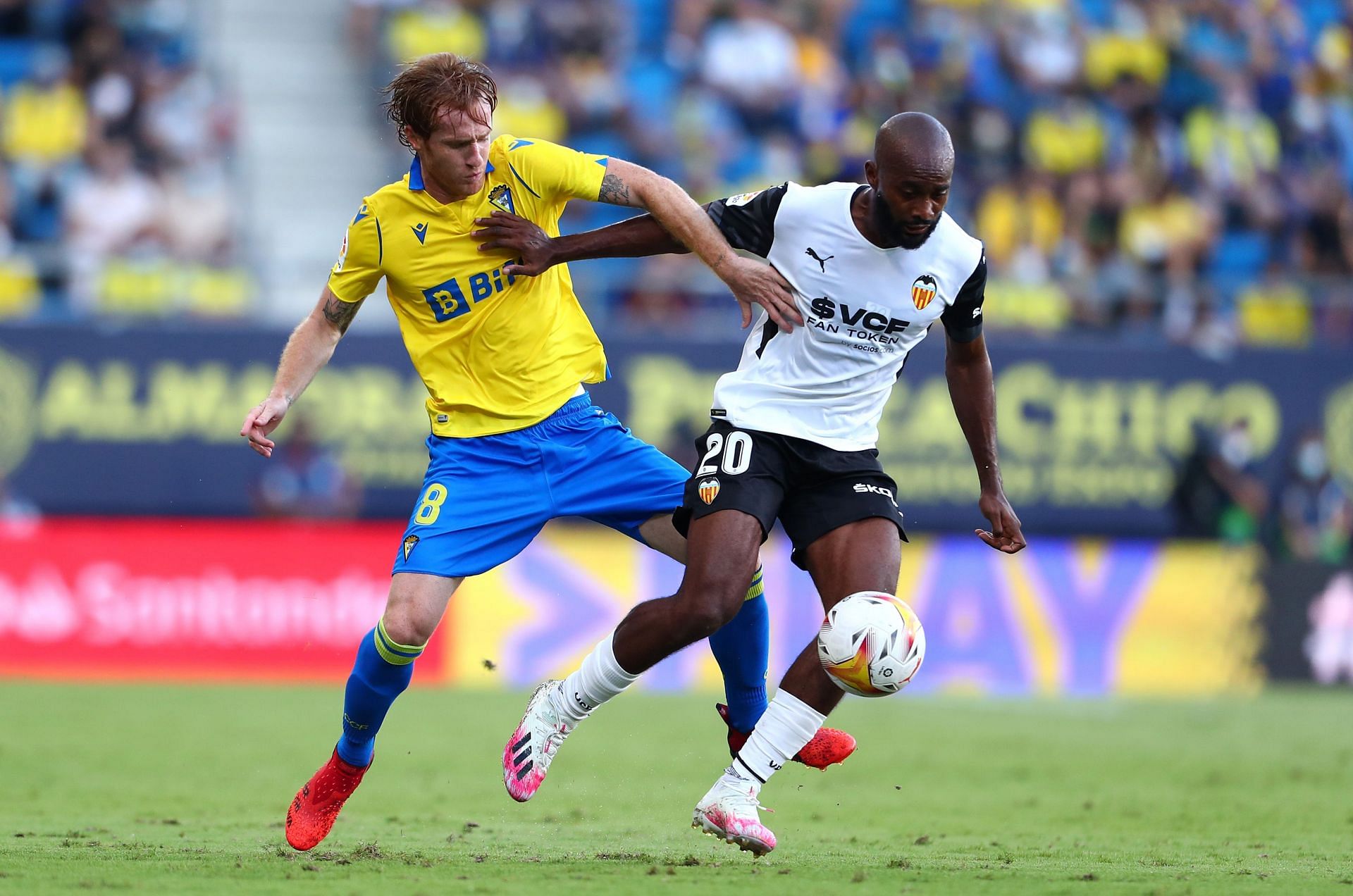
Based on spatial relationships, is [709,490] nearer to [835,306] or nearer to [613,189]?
[835,306]

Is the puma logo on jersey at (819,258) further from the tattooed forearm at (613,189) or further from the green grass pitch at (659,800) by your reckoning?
the green grass pitch at (659,800)

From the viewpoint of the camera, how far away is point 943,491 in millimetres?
17625

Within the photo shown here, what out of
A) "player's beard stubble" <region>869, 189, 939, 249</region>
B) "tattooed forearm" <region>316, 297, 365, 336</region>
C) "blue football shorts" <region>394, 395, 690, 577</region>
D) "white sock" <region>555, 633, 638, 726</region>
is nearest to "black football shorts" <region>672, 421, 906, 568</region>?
"blue football shorts" <region>394, 395, 690, 577</region>

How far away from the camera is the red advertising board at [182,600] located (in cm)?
1441

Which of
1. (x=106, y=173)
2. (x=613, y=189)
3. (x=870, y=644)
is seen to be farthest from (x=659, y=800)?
(x=106, y=173)

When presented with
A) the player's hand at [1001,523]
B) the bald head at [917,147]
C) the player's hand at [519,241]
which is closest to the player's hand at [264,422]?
the player's hand at [519,241]

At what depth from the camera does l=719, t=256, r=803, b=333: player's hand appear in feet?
21.0

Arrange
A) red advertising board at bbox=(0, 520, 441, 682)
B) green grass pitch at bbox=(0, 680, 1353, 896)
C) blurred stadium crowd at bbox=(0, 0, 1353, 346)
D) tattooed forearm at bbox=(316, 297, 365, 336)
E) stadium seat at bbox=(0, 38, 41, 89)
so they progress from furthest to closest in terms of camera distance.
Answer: stadium seat at bbox=(0, 38, 41, 89), blurred stadium crowd at bbox=(0, 0, 1353, 346), red advertising board at bbox=(0, 520, 441, 682), tattooed forearm at bbox=(316, 297, 365, 336), green grass pitch at bbox=(0, 680, 1353, 896)

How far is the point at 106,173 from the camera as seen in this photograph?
52.9 feet

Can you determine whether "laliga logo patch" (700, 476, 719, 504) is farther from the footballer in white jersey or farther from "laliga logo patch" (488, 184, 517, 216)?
"laliga logo patch" (488, 184, 517, 216)

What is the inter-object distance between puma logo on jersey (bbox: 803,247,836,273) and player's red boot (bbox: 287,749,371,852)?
103 inches

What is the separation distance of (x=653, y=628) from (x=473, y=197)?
5.84 feet

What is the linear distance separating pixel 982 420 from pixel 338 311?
2573 mm

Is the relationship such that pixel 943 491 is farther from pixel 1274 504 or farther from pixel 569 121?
pixel 569 121
